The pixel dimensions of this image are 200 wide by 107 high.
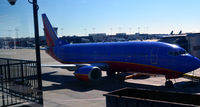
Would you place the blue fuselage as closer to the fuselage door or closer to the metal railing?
the fuselage door

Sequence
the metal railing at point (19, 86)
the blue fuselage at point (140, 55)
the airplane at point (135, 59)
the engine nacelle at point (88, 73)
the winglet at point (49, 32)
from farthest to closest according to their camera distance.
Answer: the winglet at point (49, 32) → the engine nacelle at point (88, 73) → the airplane at point (135, 59) → the blue fuselage at point (140, 55) → the metal railing at point (19, 86)

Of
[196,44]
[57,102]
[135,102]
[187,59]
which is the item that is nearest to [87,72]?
[57,102]

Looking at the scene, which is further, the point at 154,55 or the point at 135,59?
the point at 135,59

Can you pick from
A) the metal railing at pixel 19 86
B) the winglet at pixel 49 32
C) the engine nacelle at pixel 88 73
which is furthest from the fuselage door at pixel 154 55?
the winglet at pixel 49 32

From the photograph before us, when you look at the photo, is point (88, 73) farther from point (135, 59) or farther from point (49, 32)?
point (49, 32)

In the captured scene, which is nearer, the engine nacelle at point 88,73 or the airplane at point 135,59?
the airplane at point 135,59

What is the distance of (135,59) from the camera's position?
19188 millimetres

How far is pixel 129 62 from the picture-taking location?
19609 millimetres

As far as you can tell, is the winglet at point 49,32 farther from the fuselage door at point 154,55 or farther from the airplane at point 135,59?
the fuselage door at point 154,55

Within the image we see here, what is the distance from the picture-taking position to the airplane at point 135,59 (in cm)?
1698

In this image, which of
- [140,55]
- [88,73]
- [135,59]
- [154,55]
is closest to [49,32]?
[88,73]

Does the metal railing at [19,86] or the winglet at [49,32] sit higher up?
the winglet at [49,32]

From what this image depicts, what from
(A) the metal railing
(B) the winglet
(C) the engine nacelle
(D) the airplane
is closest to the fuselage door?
(D) the airplane

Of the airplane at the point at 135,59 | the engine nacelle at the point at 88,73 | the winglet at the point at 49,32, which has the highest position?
the winglet at the point at 49,32
